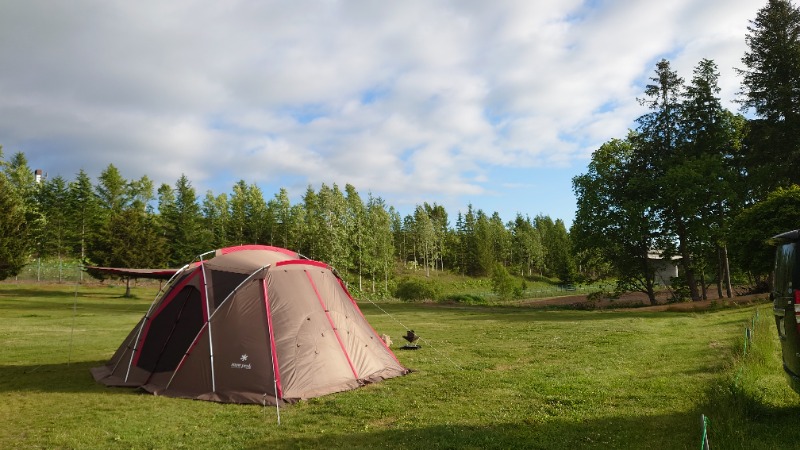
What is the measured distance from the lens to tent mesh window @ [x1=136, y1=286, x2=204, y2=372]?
30.9ft

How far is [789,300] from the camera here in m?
5.43

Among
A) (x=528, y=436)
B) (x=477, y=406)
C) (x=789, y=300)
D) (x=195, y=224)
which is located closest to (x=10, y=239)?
(x=195, y=224)

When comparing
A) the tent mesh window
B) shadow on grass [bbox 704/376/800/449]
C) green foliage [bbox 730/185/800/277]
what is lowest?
shadow on grass [bbox 704/376/800/449]

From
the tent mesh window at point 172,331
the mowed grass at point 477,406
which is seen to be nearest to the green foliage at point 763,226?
the mowed grass at point 477,406

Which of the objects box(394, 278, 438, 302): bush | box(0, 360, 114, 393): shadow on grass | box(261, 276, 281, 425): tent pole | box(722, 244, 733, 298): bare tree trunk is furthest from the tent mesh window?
box(394, 278, 438, 302): bush

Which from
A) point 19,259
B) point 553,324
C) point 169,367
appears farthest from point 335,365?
point 19,259

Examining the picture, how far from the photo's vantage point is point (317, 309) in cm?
975

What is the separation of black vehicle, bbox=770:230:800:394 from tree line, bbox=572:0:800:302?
69.7 ft

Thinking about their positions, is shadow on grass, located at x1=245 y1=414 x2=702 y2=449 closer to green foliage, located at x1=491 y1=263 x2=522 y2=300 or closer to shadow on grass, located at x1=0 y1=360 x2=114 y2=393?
shadow on grass, located at x1=0 y1=360 x2=114 y2=393

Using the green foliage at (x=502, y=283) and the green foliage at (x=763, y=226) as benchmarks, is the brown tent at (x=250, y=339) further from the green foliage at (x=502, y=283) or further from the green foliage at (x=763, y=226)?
the green foliage at (x=502, y=283)

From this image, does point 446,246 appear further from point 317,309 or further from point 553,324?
point 317,309

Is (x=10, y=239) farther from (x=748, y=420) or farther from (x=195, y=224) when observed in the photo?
(x=748, y=420)

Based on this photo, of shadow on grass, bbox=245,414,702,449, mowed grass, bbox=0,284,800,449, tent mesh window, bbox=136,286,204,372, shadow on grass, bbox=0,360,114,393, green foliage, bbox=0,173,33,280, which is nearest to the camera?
shadow on grass, bbox=245,414,702,449

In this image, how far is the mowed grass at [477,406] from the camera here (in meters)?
6.29
